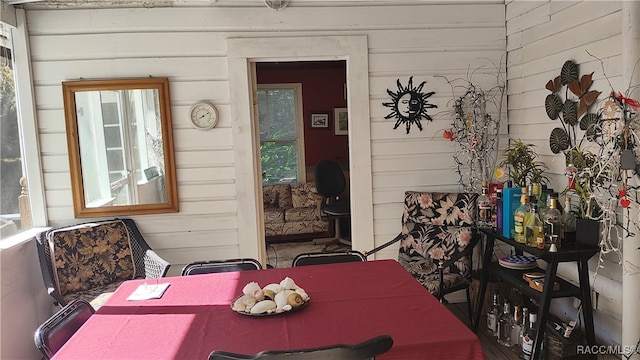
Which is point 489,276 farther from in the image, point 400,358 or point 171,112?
point 171,112

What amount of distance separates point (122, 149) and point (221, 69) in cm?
98

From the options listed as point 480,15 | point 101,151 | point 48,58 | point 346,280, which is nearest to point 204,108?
point 101,151

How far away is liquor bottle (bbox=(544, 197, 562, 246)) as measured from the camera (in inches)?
111

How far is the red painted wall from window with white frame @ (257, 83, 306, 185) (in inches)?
4.1

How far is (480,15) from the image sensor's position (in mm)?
3900

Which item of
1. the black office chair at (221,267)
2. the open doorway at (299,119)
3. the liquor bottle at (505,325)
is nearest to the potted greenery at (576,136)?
the liquor bottle at (505,325)

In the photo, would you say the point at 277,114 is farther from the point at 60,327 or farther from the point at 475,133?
the point at 60,327

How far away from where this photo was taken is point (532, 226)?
2965mm

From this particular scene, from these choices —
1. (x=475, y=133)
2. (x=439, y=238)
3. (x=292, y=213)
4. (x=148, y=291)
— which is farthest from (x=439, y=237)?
(x=292, y=213)

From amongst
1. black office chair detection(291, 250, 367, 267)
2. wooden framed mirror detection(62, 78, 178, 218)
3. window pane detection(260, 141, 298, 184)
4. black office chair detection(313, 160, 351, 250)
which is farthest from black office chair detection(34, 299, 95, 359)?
window pane detection(260, 141, 298, 184)

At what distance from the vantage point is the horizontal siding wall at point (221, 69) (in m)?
3.58

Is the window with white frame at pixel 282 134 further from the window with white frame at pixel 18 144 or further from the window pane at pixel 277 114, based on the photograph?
the window with white frame at pixel 18 144

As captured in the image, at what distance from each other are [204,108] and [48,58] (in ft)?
3.87

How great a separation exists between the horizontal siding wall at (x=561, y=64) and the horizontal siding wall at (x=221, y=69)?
0.25 metres
